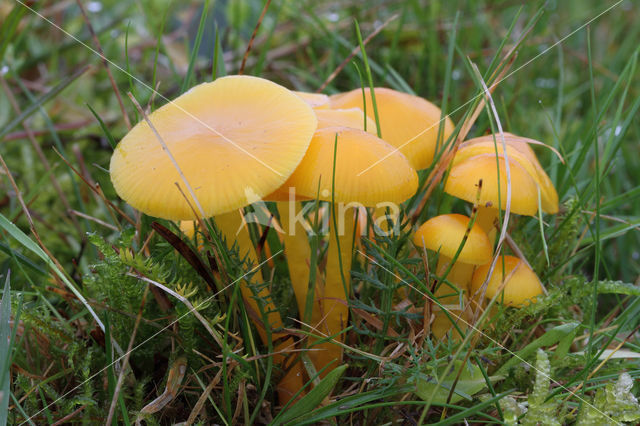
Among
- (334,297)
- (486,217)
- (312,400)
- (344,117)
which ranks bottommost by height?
(312,400)

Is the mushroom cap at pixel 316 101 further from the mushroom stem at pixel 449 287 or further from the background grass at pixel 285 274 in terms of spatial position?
the mushroom stem at pixel 449 287

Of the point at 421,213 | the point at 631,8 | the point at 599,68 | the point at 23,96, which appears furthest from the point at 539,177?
the point at 631,8

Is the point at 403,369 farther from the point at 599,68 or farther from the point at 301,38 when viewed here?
the point at 301,38

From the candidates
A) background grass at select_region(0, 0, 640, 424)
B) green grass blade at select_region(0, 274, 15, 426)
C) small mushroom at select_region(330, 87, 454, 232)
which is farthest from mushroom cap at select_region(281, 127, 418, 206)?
green grass blade at select_region(0, 274, 15, 426)

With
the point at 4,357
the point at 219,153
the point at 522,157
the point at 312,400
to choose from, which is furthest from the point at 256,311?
the point at 522,157

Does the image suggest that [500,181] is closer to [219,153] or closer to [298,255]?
[298,255]

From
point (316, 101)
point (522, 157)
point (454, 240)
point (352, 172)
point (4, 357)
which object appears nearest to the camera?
point (4, 357)

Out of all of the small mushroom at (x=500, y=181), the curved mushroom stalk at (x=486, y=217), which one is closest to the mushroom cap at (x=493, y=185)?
the small mushroom at (x=500, y=181)
